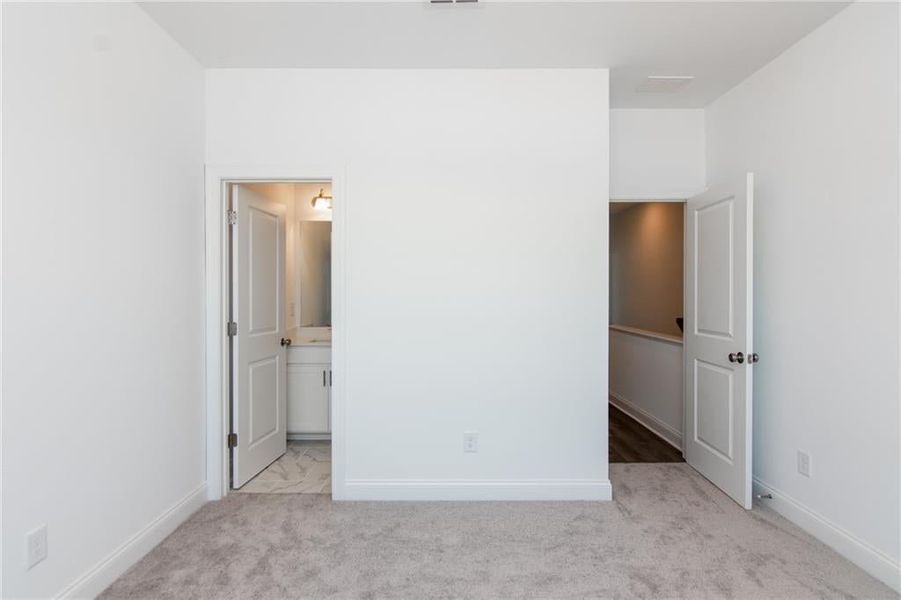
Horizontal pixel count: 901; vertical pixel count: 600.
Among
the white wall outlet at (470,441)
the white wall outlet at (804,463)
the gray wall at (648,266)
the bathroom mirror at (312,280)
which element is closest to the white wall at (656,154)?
the gray wall at (648,266)

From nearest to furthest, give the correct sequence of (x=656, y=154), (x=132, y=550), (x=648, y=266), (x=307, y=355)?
(x=132, y=550) < (x=656, y=154) < (x=307, y=355) < (x=648, y=266)

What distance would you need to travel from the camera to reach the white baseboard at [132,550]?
1.83 meters

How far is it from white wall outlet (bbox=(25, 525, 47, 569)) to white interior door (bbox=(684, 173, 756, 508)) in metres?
3.24

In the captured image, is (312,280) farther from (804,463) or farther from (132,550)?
(804,463)

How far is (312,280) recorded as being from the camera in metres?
4.18

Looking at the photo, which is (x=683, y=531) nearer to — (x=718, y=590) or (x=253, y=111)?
(x=718, y=590)

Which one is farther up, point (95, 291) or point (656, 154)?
point (656, 154)

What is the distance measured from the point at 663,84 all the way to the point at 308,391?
3359 mm

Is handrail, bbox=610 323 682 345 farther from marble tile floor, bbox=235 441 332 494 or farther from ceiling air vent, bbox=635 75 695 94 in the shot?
marble tile floor, bbox=235 441 332 494

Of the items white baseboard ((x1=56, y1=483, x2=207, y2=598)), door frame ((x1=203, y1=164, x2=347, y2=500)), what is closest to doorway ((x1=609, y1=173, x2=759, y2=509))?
door frame ((x1=203, y1=164, x2=347, y2=500))

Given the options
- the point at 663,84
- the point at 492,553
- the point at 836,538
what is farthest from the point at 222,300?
the point at 836,538

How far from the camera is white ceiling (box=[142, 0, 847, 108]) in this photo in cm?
216

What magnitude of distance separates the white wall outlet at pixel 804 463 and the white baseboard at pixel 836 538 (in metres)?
0.17

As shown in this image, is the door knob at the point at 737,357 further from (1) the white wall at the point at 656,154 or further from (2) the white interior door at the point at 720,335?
(1) the white wall at the point at 656,154
